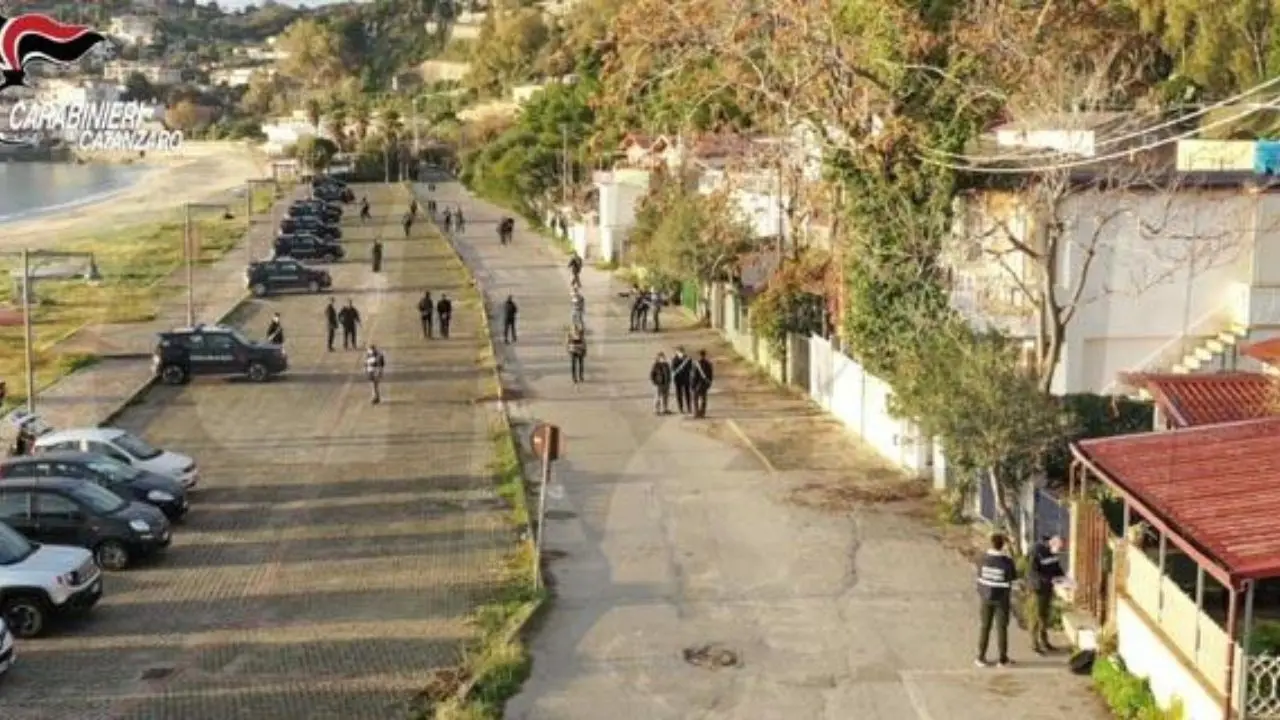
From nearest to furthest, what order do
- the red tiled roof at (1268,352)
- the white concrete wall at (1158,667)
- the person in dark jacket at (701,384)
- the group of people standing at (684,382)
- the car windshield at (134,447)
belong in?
the white concrete wall at (1158,667), the red tiled roof at (1268,352), the car windshield at (134,447), the person in dark jacket at (701,384), the group of people standing at (684,382)

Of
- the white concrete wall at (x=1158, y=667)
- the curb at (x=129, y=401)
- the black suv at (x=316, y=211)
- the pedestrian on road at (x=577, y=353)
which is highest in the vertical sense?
the black suv at (x=316, y=211)

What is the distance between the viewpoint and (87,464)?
2236cm

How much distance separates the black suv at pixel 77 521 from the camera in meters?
20.0

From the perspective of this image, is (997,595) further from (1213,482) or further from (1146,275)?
(1146,275)

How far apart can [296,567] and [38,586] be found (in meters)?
3.77

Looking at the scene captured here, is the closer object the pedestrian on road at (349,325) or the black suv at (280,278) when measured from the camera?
the pedestrian on road at (349,325)

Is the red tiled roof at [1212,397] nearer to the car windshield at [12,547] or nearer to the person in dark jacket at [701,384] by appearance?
the person in dark jacket at [701,384]

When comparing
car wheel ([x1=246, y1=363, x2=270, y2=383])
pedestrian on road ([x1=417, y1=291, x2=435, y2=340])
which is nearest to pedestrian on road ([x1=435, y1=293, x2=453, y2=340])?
pedestrian on road ([x1=417, y1=291, x2=435, y2=340])

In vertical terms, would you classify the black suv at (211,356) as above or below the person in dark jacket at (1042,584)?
above

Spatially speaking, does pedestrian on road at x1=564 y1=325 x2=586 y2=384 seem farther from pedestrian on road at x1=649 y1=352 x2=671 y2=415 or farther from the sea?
the sea

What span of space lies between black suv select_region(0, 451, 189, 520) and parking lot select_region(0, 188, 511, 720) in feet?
1.54

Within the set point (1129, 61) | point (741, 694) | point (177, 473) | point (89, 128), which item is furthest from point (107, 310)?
point (89, 128)

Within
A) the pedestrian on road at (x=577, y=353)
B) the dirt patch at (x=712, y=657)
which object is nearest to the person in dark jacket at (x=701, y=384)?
the pedestrian on road at (x=577, y=353)

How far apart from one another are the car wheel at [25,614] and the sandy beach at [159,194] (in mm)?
69584
